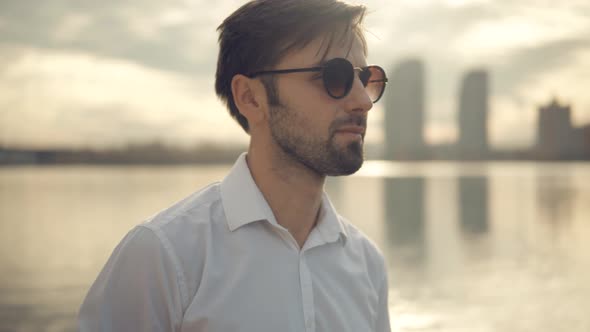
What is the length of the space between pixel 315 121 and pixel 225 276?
1.99 ft

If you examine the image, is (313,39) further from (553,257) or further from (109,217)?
(109,217)

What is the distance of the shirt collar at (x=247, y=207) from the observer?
207cm

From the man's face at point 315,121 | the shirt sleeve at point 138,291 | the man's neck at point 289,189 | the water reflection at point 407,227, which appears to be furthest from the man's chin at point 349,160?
the water reflection at point 407,227

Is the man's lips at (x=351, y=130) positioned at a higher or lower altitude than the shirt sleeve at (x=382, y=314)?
higher

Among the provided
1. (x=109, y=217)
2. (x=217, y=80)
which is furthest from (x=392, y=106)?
(x=217, y=80)

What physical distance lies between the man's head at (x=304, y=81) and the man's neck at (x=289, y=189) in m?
0.04

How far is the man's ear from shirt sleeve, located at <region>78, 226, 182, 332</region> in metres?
0.60

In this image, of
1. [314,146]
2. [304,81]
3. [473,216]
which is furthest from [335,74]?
[473,216]

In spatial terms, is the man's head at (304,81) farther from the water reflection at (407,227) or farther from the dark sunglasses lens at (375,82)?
the water reflection at (407,227)

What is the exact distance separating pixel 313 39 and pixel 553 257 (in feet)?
60.5

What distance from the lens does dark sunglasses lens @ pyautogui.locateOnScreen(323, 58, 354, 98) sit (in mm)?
2104

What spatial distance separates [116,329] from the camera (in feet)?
6.34

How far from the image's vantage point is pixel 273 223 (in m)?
2.09

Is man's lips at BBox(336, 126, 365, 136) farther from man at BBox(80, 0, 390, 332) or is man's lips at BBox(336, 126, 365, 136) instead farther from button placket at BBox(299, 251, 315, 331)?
button placket at BBox(299, 251, 315, 331)
